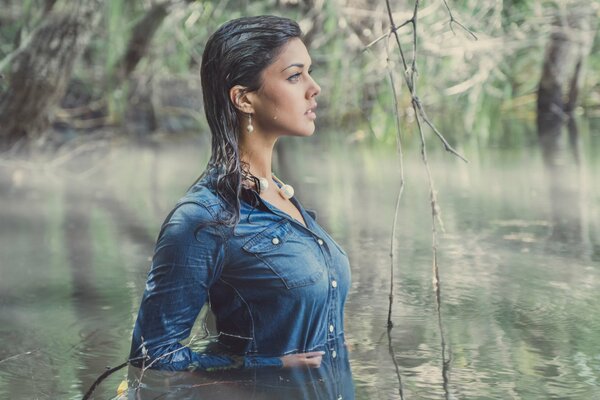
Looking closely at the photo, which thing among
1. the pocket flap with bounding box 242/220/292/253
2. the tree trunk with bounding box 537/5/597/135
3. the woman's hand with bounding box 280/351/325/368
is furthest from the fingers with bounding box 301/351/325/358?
the tree trunk with bounding box 537/5/597/135

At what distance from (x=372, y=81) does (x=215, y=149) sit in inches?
303

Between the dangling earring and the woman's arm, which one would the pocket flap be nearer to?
the woman's arm

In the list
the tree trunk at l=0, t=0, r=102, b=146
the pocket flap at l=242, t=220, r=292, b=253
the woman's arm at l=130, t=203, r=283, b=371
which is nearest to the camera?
the woman's arm at l=130, t=203, r=283, b=371

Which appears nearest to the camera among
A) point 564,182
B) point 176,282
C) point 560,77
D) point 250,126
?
point 176,282

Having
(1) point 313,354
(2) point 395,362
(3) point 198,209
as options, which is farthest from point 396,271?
(3) point 198,209

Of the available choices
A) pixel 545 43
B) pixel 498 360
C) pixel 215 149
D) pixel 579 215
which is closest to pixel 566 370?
pixel 498 360

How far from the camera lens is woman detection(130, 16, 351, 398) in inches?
112

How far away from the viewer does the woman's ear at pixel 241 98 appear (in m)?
3.00

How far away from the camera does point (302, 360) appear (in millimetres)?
3119

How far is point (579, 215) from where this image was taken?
6.50 m

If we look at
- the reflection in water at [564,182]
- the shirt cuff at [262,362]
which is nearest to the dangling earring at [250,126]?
the shirt cuff at [262,362]

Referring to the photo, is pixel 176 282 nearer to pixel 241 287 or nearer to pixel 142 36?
pixel 241 287

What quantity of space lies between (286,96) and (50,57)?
4745 millimetres

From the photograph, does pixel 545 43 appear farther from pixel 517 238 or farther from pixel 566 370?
pixel 566 370
